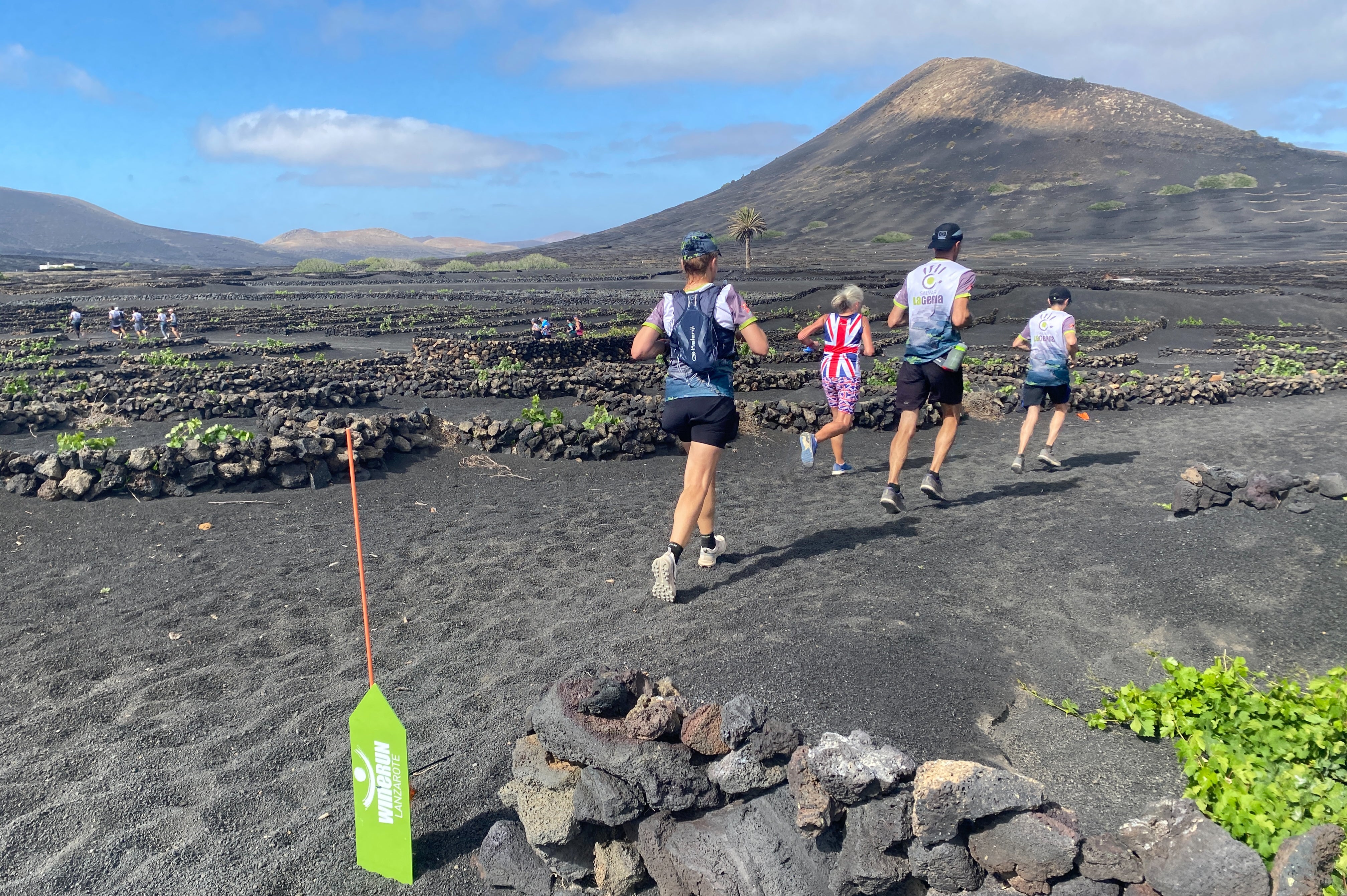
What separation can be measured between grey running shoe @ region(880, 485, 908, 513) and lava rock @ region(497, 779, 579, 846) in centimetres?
453

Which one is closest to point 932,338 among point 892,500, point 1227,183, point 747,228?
point 892,500

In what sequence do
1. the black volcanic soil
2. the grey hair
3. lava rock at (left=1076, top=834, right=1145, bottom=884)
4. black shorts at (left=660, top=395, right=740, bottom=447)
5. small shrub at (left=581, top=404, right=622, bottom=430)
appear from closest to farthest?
1. lava rock at (left=1076, top=834, right=1145, bottom=884)
2. the black volcanic soil
3. black shorts at (left=660, top=395, right=740, bottom=447)
4. the grey hair
5. small shrub at (left=581, top=404, right=622, bottom=430)

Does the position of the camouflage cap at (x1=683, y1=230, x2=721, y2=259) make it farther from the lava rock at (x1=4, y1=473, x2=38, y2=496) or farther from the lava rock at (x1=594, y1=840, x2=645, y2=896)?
the lava rock at (x1=4, y1=473, x2=38, y2=496)

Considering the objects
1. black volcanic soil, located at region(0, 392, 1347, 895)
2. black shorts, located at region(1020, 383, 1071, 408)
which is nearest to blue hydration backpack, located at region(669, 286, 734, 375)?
black volcanic soil, located at region(0, 392, 1347, 895)

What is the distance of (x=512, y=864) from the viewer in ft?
9.20

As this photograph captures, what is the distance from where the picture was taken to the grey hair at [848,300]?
26.9 ft

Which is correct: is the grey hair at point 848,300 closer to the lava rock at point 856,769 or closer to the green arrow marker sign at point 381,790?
the lava rock at point 856,769

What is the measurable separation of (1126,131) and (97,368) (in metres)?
148

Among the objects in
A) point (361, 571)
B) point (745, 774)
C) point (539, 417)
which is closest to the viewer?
point (745, 774)

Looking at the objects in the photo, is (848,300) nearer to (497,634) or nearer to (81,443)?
(497,634)

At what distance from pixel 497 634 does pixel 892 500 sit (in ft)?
11.9

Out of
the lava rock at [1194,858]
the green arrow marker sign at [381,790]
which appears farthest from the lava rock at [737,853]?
the lava rock at [1194,858]

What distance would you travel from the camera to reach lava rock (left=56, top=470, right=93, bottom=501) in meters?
7.69

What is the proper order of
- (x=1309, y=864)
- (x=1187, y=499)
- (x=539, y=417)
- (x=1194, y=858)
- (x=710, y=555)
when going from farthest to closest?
(x=539, y=417), (x=1187, y=499), (x=710, y=555), (x=1194, y=858), (x=1309, y=864)
